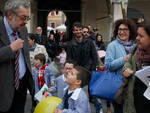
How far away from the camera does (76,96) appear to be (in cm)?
272

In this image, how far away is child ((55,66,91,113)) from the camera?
2.68 metres

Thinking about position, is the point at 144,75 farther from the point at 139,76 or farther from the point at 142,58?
the point at 142,58

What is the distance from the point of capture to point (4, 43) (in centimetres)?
251

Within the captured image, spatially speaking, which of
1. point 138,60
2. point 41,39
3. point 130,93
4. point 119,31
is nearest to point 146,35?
point 138,60

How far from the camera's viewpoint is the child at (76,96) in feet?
8.80

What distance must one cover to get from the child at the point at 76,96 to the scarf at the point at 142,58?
2.45 ft

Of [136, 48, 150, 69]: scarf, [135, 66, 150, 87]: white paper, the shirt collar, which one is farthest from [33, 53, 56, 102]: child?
[135, 66, 150, 87]: white paper

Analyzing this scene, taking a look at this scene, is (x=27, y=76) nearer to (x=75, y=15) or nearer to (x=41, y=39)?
(x=41, y=39)

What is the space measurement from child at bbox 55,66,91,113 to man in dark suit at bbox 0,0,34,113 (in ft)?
1.67

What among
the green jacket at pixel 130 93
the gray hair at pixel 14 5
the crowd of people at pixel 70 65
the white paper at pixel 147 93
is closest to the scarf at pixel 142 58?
the crowd of people at pixel 70 65

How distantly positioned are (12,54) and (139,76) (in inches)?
48.2

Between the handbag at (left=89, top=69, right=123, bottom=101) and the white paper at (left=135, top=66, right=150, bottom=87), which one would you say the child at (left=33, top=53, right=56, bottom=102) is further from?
the white paper at (left=135, top=66, right=150, bottom=87)

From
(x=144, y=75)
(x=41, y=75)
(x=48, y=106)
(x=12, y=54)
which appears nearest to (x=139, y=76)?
(x=144, y=75)

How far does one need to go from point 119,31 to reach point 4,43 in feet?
5.36
